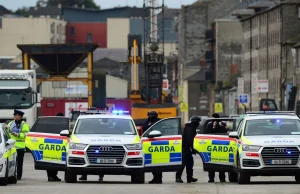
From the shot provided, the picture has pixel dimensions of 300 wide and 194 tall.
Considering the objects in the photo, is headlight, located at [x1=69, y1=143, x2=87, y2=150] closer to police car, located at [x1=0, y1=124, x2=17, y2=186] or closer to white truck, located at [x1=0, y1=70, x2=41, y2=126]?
police car, located at [x1=0, y1=124, x2=17, y2=186]

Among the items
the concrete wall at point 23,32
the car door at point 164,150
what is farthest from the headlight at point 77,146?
the concrete wall at point 23,32

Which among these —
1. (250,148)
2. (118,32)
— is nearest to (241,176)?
(250,148)

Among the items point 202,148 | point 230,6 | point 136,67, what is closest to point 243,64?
point 230,6

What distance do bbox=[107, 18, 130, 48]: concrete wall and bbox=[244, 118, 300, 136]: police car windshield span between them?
540 ft

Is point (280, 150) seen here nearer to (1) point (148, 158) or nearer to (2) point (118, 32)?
(1) point (148, 158)

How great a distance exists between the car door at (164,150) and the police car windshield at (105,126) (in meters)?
1.36

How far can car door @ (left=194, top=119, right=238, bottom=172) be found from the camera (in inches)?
1175

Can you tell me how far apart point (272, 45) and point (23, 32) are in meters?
75.3

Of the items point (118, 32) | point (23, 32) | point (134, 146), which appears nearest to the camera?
point (134, 146)

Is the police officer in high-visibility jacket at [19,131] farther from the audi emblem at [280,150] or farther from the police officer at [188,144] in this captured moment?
the audi emblem at [280,150]

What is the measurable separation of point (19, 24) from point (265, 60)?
238 feet

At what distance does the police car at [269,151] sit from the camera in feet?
88.8

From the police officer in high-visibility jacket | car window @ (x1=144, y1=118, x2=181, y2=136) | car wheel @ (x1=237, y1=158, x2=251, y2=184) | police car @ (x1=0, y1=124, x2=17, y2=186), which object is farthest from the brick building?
police car @ (x1=0, y1=124, x2=17, y2=186)

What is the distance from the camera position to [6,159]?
25.9 m
